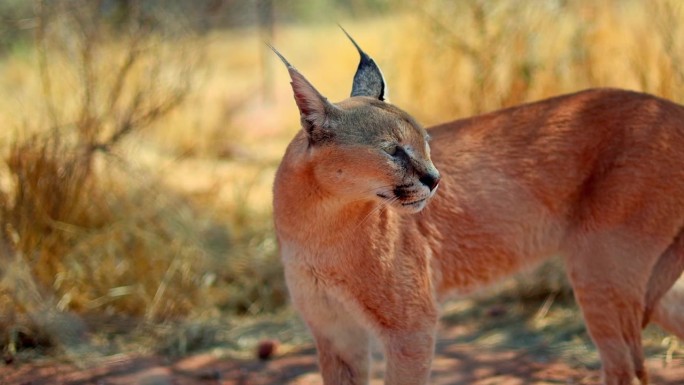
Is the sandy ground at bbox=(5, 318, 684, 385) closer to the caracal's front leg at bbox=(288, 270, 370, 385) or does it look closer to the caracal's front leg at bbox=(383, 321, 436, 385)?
the caracal's front leg at bbox=(288, 270, 370, 385)

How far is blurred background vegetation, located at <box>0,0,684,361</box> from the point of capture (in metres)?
6.18

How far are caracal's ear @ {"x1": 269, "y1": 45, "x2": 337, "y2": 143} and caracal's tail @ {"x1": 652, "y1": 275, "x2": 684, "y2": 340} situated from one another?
89.2 inches

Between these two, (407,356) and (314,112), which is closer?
(314,112)

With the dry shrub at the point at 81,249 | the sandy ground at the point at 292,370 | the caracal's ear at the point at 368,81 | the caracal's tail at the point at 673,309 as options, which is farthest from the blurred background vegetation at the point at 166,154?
the caracal's ear at the point at 368,81

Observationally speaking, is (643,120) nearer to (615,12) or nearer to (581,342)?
(581,342)

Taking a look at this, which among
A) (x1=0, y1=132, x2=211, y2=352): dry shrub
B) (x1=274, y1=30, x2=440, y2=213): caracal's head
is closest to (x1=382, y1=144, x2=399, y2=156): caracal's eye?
(x1=274, y1=30, x2=440, y2=213): caracal's head

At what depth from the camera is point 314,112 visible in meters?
4.00

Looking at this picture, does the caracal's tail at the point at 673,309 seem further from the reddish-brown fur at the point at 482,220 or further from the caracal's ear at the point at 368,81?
the caracal's ear at the point at 368,81

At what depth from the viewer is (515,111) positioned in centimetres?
492

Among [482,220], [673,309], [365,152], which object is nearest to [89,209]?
[482,220]

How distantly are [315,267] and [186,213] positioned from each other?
9.79ft

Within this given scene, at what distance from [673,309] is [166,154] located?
5931 millimetres

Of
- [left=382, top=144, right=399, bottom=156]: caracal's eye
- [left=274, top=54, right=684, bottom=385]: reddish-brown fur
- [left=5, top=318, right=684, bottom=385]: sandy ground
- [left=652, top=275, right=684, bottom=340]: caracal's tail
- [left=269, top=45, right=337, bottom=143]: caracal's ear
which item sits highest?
[left=269, top=45, right=337, bottom=143]: caracal's ear

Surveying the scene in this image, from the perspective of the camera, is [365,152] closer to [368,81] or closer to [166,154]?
[368,81]
